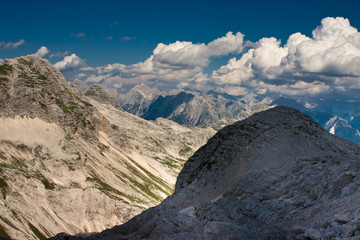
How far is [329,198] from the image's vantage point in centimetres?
3123

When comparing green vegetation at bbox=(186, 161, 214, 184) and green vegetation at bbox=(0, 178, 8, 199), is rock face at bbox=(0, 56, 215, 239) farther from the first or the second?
green vegetation at bbox=(186, 161, 214, 184)

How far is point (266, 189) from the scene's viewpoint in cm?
4353

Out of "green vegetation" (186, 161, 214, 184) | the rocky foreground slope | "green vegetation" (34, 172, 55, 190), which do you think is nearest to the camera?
the rocky foreground slope

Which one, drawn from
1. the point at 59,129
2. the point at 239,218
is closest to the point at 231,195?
the point at 239,218

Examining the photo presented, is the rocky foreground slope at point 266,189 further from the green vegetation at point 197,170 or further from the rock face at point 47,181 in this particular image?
the rock face at point 47,181

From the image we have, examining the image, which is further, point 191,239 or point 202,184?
point 202,184

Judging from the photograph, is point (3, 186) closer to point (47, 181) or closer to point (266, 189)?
point (47, 181)

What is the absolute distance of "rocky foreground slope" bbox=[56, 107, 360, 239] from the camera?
28.4 meters

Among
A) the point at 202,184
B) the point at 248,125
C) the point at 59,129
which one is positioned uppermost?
the point at 248,125

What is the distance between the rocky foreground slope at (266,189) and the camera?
28.4 metres

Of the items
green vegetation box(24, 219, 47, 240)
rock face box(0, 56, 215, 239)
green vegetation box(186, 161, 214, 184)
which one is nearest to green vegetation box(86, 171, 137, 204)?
rock face box(0, 56, 215, 239)

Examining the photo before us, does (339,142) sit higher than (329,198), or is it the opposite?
(339,142)

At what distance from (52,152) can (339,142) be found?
5910 inches

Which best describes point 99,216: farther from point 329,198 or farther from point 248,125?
point 329,198
